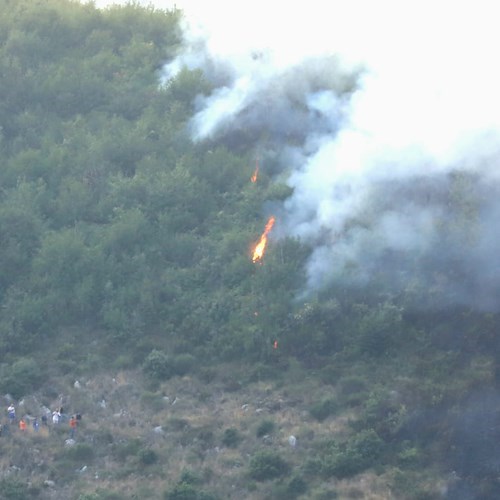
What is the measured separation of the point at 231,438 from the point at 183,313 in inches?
272

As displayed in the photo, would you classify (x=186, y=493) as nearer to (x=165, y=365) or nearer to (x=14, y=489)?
(x=14, y=489)

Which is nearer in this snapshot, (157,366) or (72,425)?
(72,425)

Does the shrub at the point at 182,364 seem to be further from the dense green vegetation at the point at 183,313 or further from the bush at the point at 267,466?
the bush at the point at 267,466

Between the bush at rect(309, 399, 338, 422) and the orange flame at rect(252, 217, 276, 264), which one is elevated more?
the orange flame at rect(252, 217, 276, 264)

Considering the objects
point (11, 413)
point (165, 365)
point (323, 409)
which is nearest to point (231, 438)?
point (323, 409)

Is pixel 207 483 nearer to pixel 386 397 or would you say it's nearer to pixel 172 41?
pixel 386 397

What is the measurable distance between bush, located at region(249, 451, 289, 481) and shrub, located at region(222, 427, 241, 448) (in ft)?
3.66

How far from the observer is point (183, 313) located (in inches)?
1702

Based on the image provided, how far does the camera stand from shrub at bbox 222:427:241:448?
37.2m

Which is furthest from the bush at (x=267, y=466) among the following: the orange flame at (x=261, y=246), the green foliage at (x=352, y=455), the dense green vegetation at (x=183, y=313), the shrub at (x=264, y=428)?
the orange flame at (x=261, y=246)

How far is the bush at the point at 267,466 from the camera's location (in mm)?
35656

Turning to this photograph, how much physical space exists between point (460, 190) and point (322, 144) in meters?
6.97

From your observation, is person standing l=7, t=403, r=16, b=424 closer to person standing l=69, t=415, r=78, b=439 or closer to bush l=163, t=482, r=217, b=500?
person standing l=69, t=415, r=78, b=439

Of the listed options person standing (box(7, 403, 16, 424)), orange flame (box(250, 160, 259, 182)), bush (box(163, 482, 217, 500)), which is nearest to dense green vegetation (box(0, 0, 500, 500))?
bush (box(163, 482, 217, 500))
